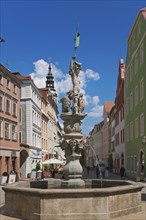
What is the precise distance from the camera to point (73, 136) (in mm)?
14242

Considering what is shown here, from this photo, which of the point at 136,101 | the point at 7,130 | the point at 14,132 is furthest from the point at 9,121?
the point at 136,101

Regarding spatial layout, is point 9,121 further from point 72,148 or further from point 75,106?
point 72,148

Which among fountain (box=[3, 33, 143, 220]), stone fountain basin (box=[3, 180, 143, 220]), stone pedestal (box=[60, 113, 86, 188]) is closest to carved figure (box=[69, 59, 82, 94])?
stone pedestal (box=[60, 113, 86, 188])

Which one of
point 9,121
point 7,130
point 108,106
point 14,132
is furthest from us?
point 108,106

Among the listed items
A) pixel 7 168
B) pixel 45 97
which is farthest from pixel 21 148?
pixel 45 97

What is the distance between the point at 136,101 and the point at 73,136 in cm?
2748

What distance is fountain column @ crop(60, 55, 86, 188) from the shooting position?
1398 centimetres

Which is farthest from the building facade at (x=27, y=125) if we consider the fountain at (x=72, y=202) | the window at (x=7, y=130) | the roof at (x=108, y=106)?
the roof at (x=108, y=106)

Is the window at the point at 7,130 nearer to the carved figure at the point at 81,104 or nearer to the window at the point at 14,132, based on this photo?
the window at the point at 14,132

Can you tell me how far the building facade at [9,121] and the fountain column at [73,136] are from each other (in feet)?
72.0

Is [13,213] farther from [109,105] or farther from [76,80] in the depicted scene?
[109,105]

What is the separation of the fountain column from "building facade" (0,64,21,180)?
2194 centimetres

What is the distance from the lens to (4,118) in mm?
36688

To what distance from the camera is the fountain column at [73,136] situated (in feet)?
45.9
